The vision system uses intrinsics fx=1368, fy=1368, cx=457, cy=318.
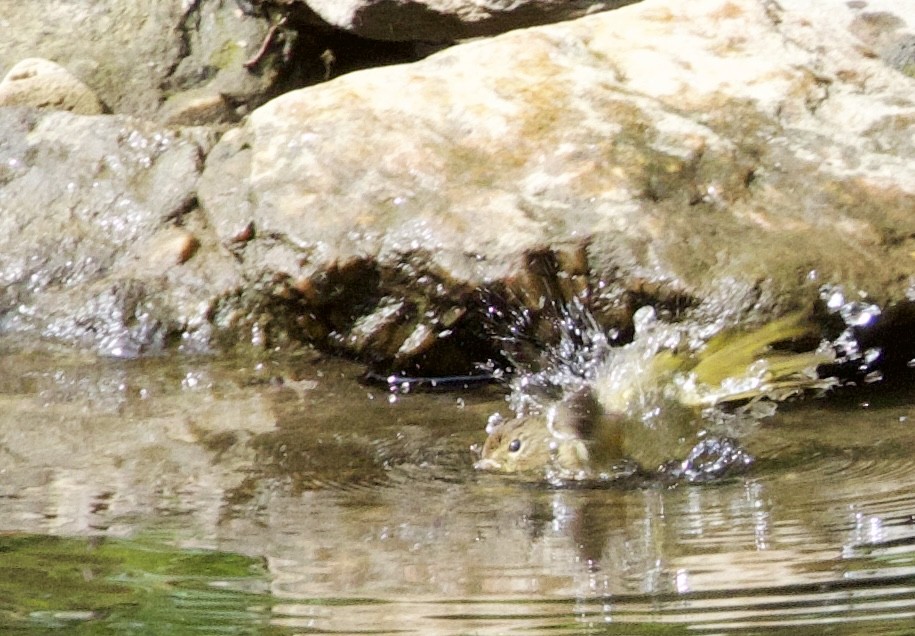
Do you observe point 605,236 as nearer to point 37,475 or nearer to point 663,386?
point 663,386

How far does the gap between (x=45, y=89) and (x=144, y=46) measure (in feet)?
2.37

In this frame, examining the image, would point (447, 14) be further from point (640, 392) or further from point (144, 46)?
point (640, 392)

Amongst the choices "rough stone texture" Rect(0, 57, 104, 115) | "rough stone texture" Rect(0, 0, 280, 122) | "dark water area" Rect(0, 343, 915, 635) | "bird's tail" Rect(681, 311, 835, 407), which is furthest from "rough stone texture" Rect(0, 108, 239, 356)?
"bird's tail" Rect(681, 311, 835, 407)

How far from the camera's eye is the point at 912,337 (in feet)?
12.9

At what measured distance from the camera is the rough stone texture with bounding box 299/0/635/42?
5594mm

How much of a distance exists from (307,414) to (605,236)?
0.97m

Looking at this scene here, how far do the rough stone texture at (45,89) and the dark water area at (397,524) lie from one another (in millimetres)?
1958

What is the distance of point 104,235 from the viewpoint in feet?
15.4

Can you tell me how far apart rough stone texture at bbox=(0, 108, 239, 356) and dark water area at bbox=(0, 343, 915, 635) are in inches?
15.2

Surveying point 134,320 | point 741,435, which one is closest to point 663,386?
point 741,435

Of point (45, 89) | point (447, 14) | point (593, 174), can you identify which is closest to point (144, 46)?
point (45, 89)

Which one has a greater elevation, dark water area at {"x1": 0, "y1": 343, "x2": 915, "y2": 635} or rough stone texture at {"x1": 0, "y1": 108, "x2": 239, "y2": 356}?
dark water area at {"x1": 0, "y1": 343, "x2": 915, "y2": 635}

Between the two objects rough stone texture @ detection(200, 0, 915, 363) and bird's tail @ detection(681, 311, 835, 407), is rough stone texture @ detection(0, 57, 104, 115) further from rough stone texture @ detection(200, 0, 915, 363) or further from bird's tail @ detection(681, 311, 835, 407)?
bird's tail @ detection(681, 311, 835, 407)

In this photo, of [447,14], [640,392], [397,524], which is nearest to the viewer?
[397,524]
